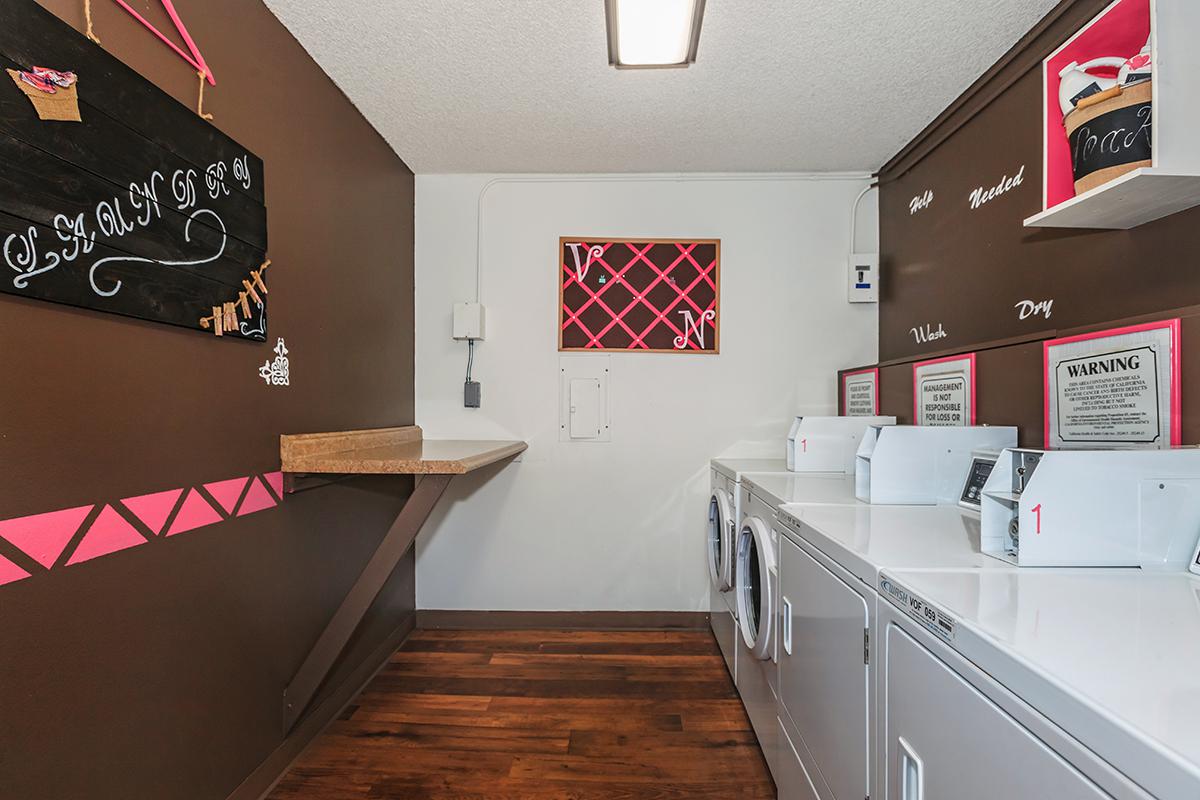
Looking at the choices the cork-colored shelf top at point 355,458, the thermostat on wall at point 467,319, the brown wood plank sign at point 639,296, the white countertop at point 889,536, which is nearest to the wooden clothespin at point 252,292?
the cork-colored shelf top at point 355,458

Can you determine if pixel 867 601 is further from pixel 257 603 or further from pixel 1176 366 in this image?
pixel 257 603

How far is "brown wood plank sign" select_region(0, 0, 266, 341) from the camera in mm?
939

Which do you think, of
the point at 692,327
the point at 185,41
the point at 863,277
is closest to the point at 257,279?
the point at 185,41

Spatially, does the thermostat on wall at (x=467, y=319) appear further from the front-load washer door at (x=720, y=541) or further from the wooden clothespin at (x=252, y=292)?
Answer: the front-load washer door at (x=720, y=541)

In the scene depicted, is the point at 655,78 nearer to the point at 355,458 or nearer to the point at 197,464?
the point at 355,458

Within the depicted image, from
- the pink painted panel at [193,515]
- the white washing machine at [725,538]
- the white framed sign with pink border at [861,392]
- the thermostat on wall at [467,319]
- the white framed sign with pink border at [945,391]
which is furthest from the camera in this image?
the thermostat on wall at [467,319]

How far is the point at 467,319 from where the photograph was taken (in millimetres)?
2691

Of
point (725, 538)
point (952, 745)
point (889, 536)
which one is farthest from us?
point (725, 538)

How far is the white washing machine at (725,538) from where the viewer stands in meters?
2.20

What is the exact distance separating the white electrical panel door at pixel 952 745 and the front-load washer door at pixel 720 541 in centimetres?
127

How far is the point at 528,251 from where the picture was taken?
280 centimetres

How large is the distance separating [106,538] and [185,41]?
45.4 inches

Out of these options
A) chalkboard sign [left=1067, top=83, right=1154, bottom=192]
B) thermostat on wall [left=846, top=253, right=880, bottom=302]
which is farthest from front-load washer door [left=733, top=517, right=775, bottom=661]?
thermostat on wall [left=846, top=253, right=880, bottom=302]

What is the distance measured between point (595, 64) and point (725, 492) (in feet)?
5.60
